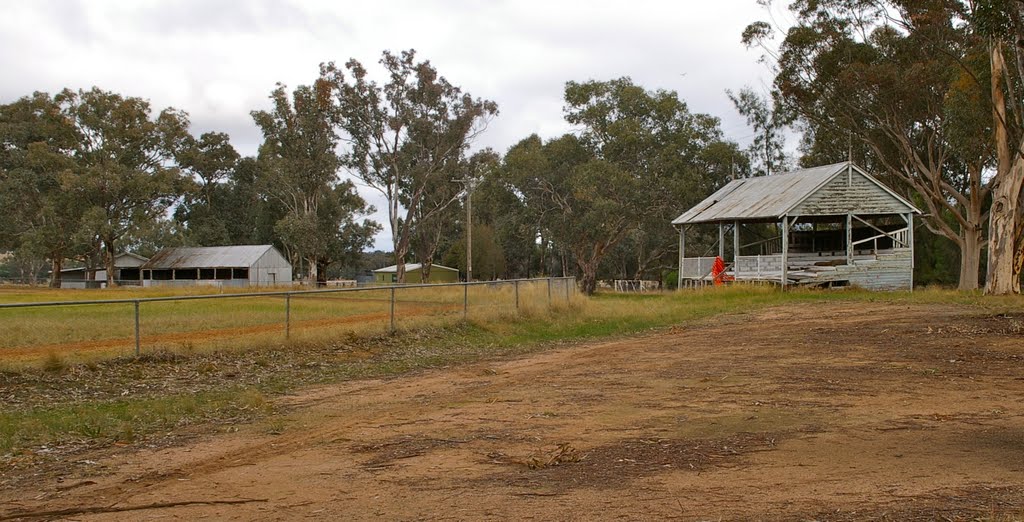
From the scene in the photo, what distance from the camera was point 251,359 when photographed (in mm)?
15078

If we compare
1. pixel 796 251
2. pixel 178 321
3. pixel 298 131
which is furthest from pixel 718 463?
pixel 298 131

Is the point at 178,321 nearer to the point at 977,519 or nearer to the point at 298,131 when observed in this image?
the point at 977,519

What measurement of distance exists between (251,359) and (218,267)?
195 ft

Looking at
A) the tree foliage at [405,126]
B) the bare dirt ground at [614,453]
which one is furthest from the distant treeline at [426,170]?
the bare dirt ground at [614,453]

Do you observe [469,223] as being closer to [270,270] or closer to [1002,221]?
Result: [1002,221]

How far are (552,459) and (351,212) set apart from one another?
68929 millimetres

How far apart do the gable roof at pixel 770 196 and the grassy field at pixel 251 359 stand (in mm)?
8717

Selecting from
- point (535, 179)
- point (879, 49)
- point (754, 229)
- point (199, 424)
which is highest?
point (879, 49)

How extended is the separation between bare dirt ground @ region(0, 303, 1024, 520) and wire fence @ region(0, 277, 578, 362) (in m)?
3.66

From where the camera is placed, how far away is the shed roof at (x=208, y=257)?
70375 millimetres

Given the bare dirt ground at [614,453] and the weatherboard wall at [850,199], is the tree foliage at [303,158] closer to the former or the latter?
the weatherboard wall at [850,199]

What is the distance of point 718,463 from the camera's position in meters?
7.01

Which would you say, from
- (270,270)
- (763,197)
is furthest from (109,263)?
(763,197)

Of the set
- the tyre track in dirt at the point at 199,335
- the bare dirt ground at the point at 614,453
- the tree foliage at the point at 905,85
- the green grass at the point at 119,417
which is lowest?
the green grass at the point at 119,417
